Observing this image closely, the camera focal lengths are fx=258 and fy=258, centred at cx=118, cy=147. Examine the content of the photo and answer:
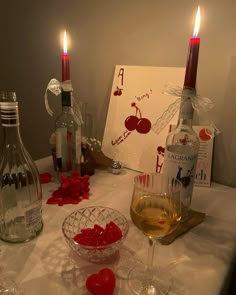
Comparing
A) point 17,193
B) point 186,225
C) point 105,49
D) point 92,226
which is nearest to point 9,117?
point 17,193

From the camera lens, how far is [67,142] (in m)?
0.78

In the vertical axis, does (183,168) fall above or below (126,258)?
above

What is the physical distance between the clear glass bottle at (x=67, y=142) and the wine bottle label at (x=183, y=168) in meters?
0.31

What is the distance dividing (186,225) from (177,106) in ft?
1.07

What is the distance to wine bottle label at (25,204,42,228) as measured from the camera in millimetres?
506

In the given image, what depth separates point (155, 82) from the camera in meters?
0.81

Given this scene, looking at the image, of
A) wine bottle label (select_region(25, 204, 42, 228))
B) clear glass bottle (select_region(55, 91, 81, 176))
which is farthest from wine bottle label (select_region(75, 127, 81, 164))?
wine bottle label (select_region(25, 204, 42, 228))

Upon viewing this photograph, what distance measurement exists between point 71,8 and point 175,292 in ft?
3.20

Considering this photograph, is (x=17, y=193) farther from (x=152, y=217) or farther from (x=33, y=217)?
(x=152, y=217)

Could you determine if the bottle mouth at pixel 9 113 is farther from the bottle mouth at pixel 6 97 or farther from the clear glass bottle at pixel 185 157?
the clear glass bottle at pixel 185 157

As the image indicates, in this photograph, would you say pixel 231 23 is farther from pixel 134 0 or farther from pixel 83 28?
pixel 83 28

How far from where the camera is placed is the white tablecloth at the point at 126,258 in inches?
16.2

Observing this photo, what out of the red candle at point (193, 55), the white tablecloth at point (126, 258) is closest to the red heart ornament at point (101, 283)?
the white tablecloth at point (126, 258)

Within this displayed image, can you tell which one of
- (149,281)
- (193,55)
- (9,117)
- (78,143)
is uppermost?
(193,55)
